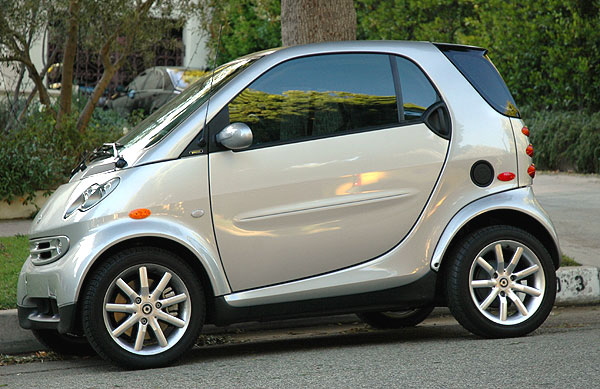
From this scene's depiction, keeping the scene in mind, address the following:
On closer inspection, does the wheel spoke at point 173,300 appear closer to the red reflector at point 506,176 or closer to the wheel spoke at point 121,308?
the wheel spoke at point 121,308

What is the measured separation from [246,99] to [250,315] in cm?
121

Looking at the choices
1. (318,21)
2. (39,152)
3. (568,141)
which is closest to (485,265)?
(318,21)

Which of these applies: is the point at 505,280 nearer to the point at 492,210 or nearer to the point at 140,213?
the point at 492,210

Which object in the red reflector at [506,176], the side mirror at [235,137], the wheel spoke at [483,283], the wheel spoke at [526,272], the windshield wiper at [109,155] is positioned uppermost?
the side mirror at [235,137]

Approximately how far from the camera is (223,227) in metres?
5.43

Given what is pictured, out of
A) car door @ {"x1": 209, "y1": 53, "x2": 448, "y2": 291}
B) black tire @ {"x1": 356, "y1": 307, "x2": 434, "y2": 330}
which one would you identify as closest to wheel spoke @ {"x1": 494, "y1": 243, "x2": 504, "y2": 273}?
car door @ {"x1": 209, "y1": 53, "x2": 448, "y2": 291}

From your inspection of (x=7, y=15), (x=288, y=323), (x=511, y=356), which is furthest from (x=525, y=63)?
(x=511, y=356)

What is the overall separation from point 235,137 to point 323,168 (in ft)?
1.74

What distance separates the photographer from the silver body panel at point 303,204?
5352 mm

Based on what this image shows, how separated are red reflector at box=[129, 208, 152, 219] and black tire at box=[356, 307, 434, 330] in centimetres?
195

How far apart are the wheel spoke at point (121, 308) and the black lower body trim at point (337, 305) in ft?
1.50

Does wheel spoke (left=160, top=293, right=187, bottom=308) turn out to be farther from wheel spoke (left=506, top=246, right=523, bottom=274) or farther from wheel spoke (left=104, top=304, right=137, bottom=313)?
wheel spoke (left=506, top=246, right=523, bottom=274)

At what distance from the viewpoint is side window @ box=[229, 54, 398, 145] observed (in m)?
5.61

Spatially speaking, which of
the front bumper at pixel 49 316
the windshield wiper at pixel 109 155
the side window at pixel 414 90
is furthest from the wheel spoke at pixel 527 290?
the front bumper at pixel 49 316
